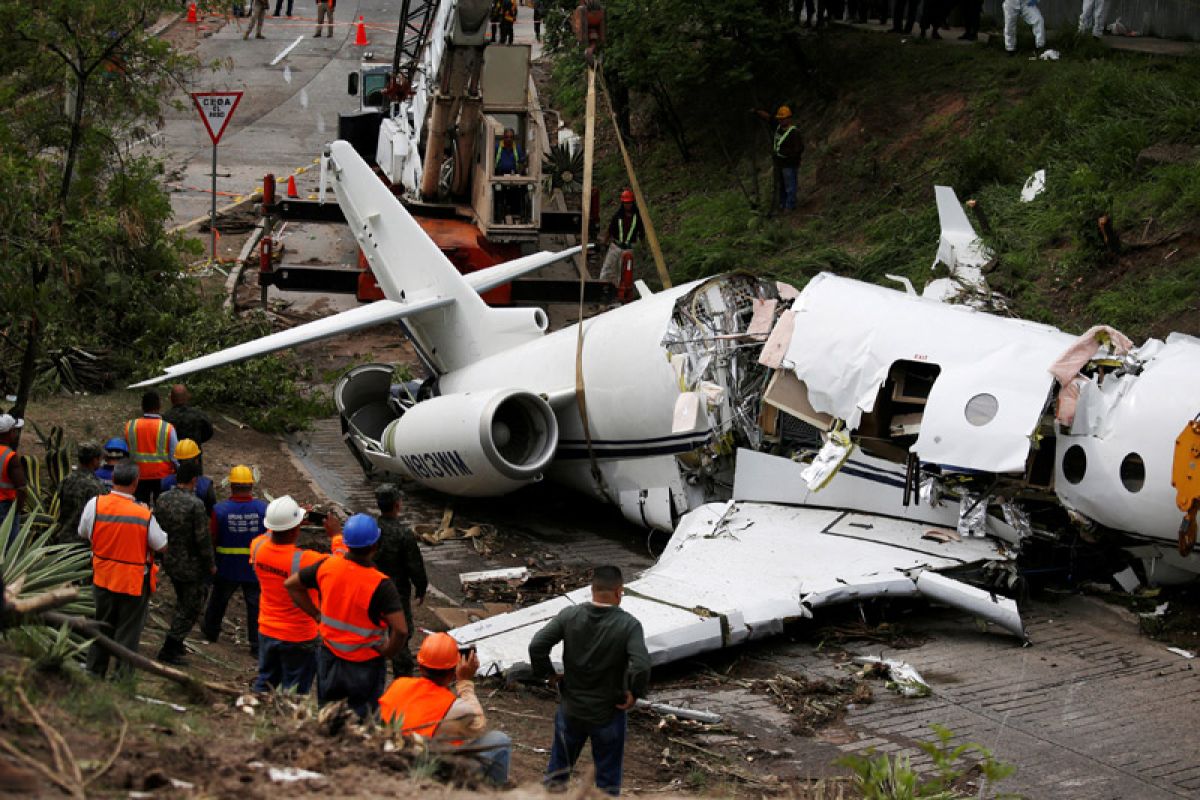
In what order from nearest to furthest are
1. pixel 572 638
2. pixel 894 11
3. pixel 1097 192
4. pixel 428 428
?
1. pixel 572 638
2. pixel 428 428
3. pixel 1097 192
4. pixel 894 11

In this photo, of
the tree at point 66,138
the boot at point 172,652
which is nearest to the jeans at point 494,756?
the boot at point 172,652

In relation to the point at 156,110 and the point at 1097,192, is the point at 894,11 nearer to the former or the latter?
the point at 1097,192

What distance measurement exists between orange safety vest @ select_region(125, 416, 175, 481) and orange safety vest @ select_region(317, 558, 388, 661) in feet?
15.1

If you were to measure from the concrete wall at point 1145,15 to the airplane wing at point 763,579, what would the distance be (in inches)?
602

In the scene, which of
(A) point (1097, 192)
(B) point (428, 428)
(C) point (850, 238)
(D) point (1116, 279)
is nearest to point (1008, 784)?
(B) point (428, 428)

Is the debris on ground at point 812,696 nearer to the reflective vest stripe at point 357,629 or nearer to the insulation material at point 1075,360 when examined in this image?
the insulation material at point 1075,360

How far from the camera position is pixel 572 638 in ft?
28.1

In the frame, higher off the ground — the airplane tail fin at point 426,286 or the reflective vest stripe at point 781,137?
the reflective vest stripe at point 781,137

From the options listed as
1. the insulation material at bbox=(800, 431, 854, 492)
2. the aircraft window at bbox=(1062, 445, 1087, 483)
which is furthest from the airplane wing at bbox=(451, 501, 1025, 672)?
the aircraft window at bbox=(1062, 445, 1087, 483)

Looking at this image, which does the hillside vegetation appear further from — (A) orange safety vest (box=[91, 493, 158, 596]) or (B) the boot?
(A) orange safety vest (box=[91, 493, 158, 596])

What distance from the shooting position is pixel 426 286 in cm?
1731

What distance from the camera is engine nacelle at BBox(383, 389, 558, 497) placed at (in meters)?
15.0

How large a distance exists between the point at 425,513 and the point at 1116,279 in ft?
29.2

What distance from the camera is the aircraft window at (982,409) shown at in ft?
40.8
